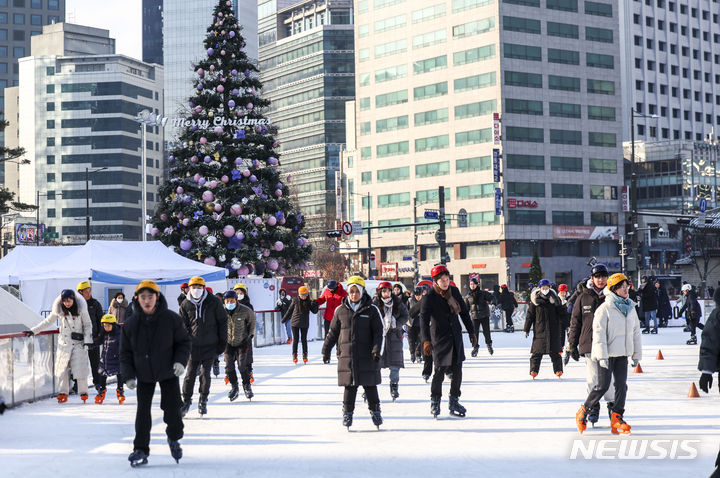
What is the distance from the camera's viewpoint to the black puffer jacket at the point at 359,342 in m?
9.87

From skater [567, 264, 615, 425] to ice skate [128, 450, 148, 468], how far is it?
14.9 feet

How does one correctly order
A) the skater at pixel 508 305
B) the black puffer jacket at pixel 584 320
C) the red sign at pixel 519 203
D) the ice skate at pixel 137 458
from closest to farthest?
the ice skate at pixel 137 458, the black puffer jacket at pixel 584 320, the skater at pixel 508 305, the red sign at pixel 519 203

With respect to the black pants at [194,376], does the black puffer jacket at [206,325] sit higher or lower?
higher

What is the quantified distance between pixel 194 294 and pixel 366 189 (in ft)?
260

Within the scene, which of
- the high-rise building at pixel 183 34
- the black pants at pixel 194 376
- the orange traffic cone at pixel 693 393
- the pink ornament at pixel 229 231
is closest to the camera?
the black pants at pixel 194 376

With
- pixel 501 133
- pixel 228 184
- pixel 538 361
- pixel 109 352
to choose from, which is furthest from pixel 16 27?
pixel 538 361

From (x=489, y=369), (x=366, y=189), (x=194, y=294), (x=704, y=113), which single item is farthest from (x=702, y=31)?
(x=194, y=294)

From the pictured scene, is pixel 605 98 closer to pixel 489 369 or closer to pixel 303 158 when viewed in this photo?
pixel 303 158

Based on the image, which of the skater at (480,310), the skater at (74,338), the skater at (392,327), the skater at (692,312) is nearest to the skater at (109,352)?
the skater at (74,338)

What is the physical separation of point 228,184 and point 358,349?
2389 cm

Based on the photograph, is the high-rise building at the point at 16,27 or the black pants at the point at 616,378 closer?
the black pants at the point at 616,378

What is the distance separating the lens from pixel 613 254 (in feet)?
270

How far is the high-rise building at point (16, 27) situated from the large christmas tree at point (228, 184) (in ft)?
392

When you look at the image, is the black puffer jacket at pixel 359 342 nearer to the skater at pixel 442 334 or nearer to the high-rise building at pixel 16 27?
the skater at pixel 442 334
